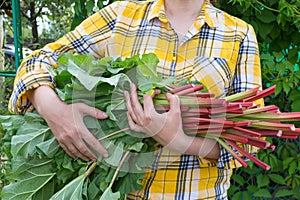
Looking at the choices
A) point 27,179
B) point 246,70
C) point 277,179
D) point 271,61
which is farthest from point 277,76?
point 27,179

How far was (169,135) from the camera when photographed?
133 centimetres

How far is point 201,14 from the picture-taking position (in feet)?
5.15

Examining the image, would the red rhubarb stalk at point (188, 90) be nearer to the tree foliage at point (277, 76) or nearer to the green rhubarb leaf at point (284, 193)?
the tree foliage at point (277, 76)

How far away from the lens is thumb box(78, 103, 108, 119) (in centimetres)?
135

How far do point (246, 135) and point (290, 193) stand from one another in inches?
50.7

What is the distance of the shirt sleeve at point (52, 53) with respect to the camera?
1.46m

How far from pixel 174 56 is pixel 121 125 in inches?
10.9

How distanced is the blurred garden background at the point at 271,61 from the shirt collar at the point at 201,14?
60 cm

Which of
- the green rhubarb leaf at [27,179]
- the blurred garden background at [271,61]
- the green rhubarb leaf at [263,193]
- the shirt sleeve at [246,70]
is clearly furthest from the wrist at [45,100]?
the green rhubarb leaf at [263,193]

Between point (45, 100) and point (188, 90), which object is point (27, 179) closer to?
point (45, 100)

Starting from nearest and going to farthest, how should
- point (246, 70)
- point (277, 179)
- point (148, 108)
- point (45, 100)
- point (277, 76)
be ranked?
point (148, 108) → point (45, 100) → point (246, 70) → point (277, 76) → point (277, 179)

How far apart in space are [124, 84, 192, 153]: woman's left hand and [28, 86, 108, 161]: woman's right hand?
82mm

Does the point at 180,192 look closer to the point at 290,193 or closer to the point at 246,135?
the point at 246,135

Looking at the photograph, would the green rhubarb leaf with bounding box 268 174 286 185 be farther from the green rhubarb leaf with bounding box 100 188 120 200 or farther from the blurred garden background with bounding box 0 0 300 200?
the green rhubarb leaf with bounding box 100 188 120 200
